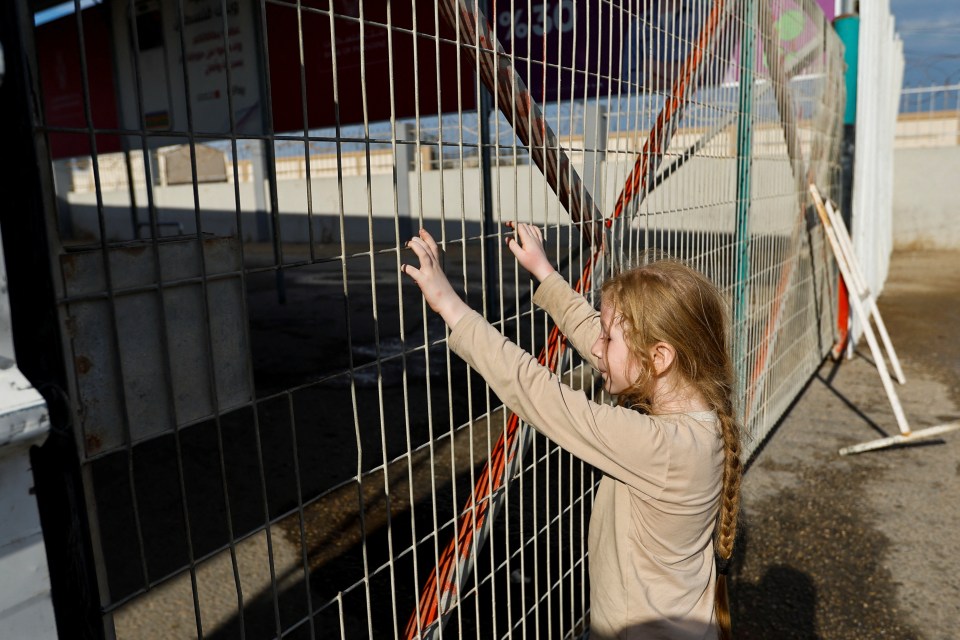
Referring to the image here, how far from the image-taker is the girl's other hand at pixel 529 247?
192cm

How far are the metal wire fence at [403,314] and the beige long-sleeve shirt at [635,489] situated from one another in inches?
8.2

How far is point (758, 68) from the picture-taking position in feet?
12.9

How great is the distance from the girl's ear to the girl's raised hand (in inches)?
16.9

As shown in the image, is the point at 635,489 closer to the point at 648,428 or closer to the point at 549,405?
the point at 648,428

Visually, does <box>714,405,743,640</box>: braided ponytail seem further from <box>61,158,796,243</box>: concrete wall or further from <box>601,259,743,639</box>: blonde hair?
<box>61,158,796,243</box>: concrete wall

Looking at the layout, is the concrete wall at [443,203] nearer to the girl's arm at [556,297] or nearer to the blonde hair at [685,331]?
the girl's arm at [556,297]

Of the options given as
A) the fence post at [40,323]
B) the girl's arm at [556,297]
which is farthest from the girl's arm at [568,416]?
the fence post at [40,323]

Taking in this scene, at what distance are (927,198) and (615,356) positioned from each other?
49.2ft

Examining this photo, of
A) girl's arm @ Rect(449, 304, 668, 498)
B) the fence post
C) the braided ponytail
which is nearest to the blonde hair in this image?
the braided ponytail

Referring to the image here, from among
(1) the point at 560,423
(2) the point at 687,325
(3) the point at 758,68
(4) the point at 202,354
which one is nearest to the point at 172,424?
(4) the point at 202,354

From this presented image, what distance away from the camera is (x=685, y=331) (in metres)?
1.62

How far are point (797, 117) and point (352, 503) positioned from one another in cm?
369

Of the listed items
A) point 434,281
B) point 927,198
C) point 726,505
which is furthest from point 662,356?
point 927,198

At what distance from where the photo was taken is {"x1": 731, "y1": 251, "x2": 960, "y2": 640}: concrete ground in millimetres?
2848
